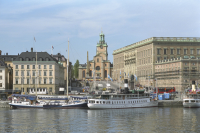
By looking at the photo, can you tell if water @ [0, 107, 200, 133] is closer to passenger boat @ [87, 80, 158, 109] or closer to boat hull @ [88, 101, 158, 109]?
boat hull @ [88, 101, 158, 109]

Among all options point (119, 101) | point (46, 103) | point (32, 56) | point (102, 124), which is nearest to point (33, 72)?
point (32, 56)

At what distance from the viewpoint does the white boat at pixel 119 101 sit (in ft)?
350

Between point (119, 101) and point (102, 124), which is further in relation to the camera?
point (119, 101)

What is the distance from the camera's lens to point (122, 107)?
356 ft

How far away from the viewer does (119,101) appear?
10869 centimetres

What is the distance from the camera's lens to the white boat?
350 feet

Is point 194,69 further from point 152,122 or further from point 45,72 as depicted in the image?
point 152,122

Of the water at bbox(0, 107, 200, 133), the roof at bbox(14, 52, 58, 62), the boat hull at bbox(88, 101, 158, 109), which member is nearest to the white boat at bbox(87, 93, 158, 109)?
the boat hull at bbox(88, 101, 158, 109)

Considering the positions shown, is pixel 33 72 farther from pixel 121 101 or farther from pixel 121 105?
pixel 121 105

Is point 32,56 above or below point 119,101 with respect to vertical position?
above

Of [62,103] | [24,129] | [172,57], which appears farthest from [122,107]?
[172,57]

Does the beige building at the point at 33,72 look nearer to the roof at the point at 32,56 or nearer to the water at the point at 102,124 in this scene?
the roof at the point at 32,56

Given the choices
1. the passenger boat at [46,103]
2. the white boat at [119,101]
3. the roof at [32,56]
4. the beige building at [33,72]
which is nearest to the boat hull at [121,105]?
the white boat at [119,101]

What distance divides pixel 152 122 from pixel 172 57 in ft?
412
